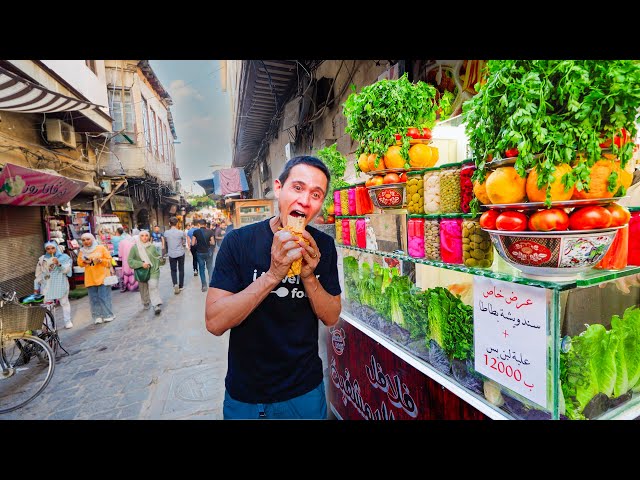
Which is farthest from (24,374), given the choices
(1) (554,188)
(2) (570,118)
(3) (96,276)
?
(2) (570,118)

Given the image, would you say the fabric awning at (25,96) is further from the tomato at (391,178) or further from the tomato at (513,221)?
the tomato at (513,221)

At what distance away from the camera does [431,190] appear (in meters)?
2.00

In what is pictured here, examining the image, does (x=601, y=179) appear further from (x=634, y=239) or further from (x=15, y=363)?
(x=15, y=363)

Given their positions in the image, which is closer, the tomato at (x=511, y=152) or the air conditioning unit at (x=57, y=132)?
the tomato at (x=511, y=152)

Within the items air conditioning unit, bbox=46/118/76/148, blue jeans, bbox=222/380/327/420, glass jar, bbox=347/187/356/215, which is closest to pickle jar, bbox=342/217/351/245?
glass jar, bbox=347/187/356/215

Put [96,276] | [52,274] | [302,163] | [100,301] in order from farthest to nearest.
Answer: [100,301] < [96,276] < [52,274] < [302,163]

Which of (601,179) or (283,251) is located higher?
(601,179)

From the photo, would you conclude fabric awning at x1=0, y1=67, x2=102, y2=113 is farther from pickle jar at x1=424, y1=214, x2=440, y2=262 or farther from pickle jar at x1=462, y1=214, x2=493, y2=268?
pickle jar at x1=462, y1=214, x2=493, y2=268

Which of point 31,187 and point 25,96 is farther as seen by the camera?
point 31,187

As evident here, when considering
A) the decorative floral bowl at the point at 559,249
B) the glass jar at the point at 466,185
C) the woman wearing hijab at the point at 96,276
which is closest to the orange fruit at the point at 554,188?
the decorative floral bowl at the point at 559,249

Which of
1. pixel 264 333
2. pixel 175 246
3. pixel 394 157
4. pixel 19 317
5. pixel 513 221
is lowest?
pixel 19 317

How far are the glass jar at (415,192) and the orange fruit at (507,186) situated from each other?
30.3 inches

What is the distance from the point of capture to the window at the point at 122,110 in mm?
16609

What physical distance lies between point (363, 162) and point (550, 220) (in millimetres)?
1520
